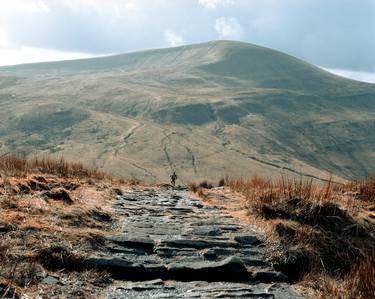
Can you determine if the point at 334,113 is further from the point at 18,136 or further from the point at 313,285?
the point at 313,285

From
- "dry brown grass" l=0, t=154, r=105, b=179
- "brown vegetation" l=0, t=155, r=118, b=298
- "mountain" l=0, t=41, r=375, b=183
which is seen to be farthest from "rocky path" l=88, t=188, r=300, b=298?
"mountain" l=0, t=41, r=375, b=183

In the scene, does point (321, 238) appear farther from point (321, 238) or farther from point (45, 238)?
point (45, 238)

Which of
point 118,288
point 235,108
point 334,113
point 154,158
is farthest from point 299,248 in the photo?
point 334,113

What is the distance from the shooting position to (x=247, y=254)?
797cm

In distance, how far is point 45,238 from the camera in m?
7.33

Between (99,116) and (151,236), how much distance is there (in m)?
147

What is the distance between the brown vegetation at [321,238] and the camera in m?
6.71

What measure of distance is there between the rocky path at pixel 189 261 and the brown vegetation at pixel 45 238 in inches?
13.8

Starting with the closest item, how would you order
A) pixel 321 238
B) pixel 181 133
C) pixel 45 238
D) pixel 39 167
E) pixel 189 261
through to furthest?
pixel 45 238 < pixel 189 261 < pixel 321 238 < pixel 39 167 < pixel 181 133

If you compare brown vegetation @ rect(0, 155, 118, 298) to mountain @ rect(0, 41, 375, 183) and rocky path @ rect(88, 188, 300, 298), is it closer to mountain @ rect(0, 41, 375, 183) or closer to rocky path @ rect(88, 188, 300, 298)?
rocky path @ rect(88, 188, 300, 298)

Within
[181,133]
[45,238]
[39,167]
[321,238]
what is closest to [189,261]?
[45,238]

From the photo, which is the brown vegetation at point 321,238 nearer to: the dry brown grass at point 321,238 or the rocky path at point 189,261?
the dry brown grass at point 321,238

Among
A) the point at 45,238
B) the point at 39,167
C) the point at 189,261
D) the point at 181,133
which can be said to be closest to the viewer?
the point at 45,238

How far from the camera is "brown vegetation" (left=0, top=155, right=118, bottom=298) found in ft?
20.0
